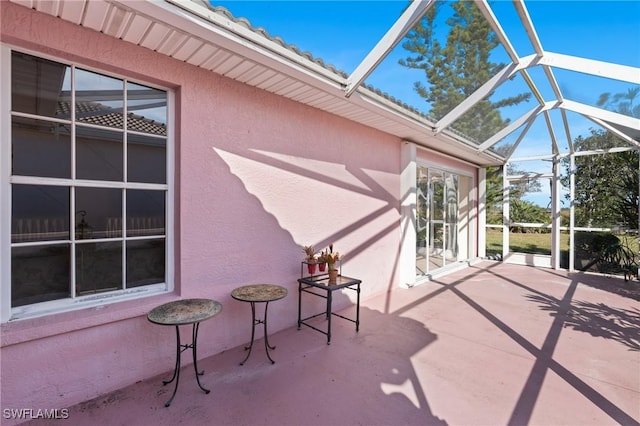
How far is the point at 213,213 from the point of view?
10.5 ft

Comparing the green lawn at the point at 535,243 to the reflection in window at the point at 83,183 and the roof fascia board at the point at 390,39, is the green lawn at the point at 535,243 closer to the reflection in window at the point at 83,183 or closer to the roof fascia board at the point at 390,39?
the roof fascia board at the point at 390,39

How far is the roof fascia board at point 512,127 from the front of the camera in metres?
6.13

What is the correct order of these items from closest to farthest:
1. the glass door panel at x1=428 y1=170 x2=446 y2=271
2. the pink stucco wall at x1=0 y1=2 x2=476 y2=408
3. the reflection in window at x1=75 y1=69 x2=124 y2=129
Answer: the pink stucco wall at x1=0 y1=2 x2=476 y2=408 → the reflection in window at x1=75 y1=69 x2=124 y2=129 → the glass door panel at x1=428 y1=170 x2=446 y2=271

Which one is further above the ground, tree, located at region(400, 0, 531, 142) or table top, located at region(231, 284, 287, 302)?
tree, located at region(400, 0, 531, 142)

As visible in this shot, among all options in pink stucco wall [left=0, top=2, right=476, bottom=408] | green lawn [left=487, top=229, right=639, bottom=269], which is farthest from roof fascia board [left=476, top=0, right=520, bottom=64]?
green lawn [left=487, top=229, right=639, bottom=269]

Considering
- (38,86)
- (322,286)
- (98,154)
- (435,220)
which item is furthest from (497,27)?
(38,86)

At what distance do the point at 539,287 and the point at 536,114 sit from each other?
3739 millimetres

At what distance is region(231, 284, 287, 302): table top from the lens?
2.97m

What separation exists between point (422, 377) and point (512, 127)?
6.33 meters

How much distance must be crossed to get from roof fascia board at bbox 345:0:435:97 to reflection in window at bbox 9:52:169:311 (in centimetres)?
221

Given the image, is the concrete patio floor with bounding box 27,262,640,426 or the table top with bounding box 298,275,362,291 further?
the table top with bounding box 298,275,362,291

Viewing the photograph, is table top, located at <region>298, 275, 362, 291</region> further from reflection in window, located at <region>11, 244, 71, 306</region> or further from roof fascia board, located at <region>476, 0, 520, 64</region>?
roof fascia board, located at <region>476, 0, 520, 64</region>

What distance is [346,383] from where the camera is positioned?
2.71m

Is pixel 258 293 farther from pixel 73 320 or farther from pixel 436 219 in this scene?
pixel 436 219
